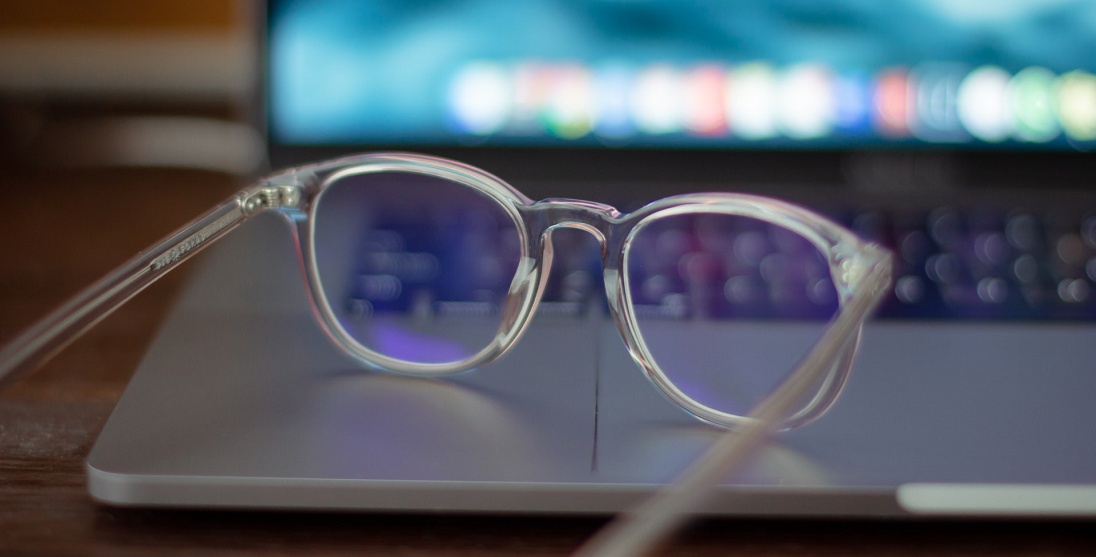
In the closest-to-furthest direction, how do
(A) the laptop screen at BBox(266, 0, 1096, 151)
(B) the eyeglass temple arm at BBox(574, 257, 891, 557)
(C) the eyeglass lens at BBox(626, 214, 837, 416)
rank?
(B) the eyeglass temple arm at BBox(574, 257, 891, 557)
(C) the eyeglass lens at BBox(626, 214, 837, 416)
(A) the laptop screen at BBox(266, 0, 1096, 151)

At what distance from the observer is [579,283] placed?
340 millimetres

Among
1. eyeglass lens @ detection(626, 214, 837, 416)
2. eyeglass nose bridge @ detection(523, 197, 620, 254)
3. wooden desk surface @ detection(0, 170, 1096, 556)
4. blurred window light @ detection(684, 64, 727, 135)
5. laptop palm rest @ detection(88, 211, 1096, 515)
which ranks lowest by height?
wooden desk surface @ detection(0, 170, 1096, 556)

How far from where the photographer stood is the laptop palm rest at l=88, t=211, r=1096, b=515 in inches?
7.9

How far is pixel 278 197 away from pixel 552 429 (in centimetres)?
13

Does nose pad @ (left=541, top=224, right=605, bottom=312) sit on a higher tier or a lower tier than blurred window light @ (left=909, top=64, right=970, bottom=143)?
lower

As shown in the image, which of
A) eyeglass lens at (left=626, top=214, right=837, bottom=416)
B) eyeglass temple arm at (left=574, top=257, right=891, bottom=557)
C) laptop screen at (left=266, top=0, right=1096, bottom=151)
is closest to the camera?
eyeglass temple arm at (left=574, top=257, right=891, bottom=557)

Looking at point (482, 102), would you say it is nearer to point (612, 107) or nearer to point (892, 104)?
point (612, 107)

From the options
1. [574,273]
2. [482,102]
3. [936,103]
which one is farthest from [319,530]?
[936,103]

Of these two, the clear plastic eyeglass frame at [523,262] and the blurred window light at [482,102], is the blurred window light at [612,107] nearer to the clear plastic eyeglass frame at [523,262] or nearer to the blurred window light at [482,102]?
the blurred window light at [482,102]

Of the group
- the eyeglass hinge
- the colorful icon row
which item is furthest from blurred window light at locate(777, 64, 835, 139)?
the eyeglass hinge

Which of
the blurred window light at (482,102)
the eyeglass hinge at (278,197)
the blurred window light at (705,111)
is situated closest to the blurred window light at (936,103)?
the blurred window light at (705,111)

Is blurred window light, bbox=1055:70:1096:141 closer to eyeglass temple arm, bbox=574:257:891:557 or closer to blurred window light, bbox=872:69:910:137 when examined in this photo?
blurred window light, bbox=872:69:910:137

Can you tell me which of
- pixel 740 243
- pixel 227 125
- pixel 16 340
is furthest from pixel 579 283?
pixel 227 125

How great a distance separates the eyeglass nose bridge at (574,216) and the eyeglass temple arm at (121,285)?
0.09 meters
